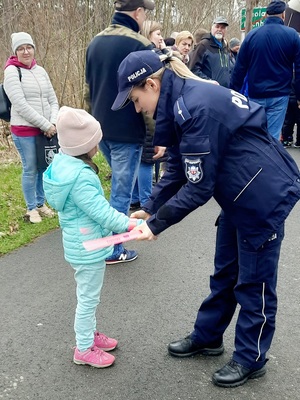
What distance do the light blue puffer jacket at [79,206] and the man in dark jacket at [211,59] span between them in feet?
14.2

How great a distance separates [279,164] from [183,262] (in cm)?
207

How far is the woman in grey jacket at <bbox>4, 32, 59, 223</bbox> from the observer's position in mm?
4930

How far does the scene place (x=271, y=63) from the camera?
6078 millimetres

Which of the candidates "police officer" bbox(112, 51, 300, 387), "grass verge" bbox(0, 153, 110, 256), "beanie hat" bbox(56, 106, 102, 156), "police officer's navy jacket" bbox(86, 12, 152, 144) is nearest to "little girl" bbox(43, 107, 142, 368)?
"beanie hat" bbox(56, 106, 102, 156)

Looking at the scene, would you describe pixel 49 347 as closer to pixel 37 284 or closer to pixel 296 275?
pixel 37 284

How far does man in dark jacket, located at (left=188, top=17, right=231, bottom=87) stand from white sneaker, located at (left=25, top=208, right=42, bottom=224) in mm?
2984

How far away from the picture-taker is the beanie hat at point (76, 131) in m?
2.59

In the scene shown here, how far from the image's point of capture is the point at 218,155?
2.28 metres

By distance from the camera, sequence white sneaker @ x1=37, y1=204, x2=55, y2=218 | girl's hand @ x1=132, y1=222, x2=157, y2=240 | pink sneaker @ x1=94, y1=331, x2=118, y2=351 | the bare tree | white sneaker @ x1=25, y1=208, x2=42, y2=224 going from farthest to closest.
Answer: the bare tree, white sneaker @ x1=37, y1=204, x2=55, y2=218, white sneaker @ x1=25, y1=208, x2=42, y2=224, pink sneaker @ x1=94, y1=331, x2=118, y2=351, girl's hand @ x1=132, y1=222, x2=157, y2=240

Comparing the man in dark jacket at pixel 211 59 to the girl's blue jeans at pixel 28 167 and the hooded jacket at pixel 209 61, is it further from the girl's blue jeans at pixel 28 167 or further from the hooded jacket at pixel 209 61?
the girl's blue jeans at pixel 28 167

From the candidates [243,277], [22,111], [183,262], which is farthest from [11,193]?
[243,277]

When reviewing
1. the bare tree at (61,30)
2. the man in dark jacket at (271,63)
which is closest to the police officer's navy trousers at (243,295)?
the man in dark jacket at (271,63)

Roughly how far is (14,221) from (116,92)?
2116 mm

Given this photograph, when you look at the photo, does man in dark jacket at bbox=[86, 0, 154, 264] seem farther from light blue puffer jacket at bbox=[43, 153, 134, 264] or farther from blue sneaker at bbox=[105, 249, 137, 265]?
light blue puffer jacket at bbox=[43, 153, 134, 264]
